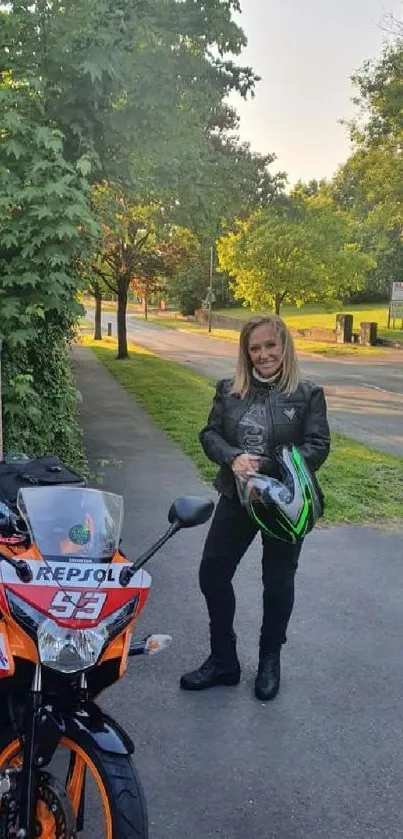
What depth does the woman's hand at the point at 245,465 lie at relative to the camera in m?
3.31

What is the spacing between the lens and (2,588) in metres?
2.01

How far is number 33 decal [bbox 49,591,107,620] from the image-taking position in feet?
6.38

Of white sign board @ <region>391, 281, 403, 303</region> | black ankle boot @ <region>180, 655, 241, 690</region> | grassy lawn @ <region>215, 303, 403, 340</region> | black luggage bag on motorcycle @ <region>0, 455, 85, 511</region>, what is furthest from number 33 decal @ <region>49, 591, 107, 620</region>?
grassy lawn @ <region>215, 303, 403, 340</region>

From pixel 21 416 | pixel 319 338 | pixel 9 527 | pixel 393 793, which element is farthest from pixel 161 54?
pixel 319 338

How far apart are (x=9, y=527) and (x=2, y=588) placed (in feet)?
1.30

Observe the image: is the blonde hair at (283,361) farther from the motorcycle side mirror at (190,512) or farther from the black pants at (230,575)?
the motorcycle side mirror at (190,512)

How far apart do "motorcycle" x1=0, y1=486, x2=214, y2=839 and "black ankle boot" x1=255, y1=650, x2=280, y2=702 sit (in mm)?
1529

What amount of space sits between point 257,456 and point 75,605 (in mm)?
1590

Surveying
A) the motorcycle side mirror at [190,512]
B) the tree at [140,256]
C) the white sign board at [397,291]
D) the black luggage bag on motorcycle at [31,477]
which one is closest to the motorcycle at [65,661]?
the motorcycle side mirror at [190,512]

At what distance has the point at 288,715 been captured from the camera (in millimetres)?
3520

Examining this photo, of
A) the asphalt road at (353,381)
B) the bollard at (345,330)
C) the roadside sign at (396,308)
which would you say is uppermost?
the roadside sign at (396,308)

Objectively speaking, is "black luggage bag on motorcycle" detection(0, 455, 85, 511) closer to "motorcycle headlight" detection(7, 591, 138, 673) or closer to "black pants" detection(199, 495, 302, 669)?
"motorcycle headlight" detection(7, 591, 138, 673)

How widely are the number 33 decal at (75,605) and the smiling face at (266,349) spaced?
1740 mm

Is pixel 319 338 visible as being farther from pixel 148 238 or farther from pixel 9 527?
pixel 9 527
